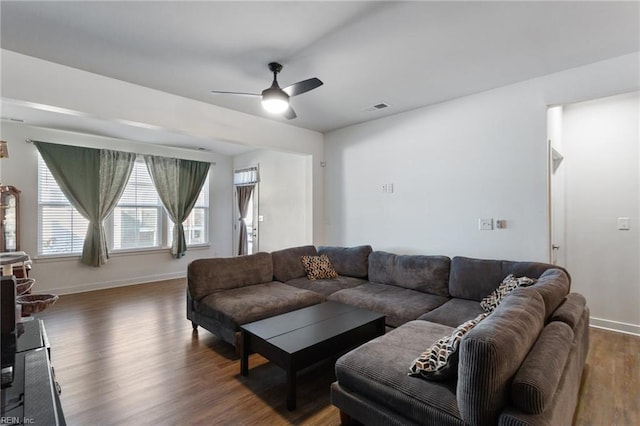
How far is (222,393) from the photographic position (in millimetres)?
2266

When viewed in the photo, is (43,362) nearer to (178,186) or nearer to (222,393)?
(222,393)

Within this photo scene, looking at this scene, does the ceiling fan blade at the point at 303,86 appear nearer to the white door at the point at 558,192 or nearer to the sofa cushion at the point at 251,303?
the sofa cushion at the point at 251,303

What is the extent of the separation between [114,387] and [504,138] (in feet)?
14.4

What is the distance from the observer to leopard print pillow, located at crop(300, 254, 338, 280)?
414 cm

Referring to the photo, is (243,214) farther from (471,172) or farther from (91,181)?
(471,172)

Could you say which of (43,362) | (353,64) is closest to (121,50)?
(353,64)

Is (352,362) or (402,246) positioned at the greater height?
(402,246)

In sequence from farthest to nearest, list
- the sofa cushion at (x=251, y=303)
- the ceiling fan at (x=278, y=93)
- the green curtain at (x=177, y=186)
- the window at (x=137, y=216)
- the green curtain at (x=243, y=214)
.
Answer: the green curtain at (x=243, y=214), the green curtain at (x=177, y=186), the window at (x=137, y=216), the sofa cushion at (x=251, y=303), the ceiling fan at (x=278, y=93)

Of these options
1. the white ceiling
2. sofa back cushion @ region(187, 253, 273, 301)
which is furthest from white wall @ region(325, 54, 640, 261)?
sofa back cushion @ region(187, 253, 273, 301)

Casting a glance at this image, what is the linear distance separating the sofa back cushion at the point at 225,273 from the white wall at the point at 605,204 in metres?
3.84

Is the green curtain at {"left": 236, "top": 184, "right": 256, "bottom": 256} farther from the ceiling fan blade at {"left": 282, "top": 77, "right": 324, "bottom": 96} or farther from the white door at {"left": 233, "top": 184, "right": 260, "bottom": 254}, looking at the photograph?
the ceiling fan blade at {"left": 282, "top": 77, "right": 324, "bottom": 96}

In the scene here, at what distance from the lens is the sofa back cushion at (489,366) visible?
3.99 ft

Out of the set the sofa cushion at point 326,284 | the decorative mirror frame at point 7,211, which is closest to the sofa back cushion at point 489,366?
the sofa cushion at point 326,284

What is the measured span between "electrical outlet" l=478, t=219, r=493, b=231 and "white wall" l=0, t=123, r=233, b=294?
5.54 m
